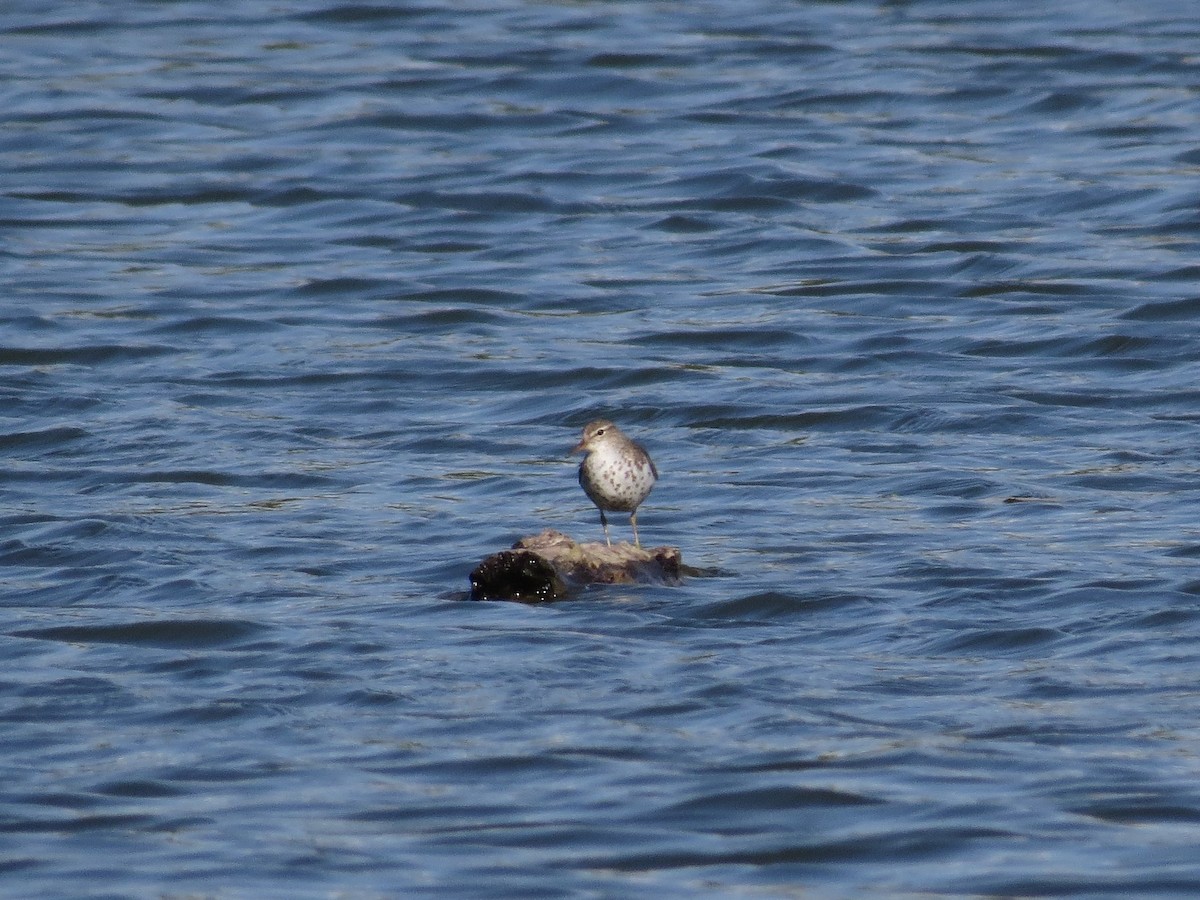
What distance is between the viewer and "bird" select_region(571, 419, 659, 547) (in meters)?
10.7

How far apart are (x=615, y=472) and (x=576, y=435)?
331 cm

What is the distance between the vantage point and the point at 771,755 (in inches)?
324

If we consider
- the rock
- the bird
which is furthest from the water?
the bird

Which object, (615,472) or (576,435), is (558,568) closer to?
(615,472)

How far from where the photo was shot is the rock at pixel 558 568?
9984 mm

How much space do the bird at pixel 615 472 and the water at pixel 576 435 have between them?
25.1 inches

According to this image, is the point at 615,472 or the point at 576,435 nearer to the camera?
the point at 615,472

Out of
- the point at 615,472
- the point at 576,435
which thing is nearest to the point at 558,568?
the point at 615,472

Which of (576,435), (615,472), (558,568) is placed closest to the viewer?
(558,568)

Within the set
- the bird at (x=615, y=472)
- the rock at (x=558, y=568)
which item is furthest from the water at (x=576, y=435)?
the bird at (x=615, y=472)

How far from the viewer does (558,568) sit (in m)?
10.1

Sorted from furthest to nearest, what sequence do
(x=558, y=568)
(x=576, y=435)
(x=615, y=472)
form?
(x=576, y=435)
(x=615, y=472)
(x=558, y=568)

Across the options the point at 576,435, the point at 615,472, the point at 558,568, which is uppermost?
the point at 615,472

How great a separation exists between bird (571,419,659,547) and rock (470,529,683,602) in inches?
10.6
